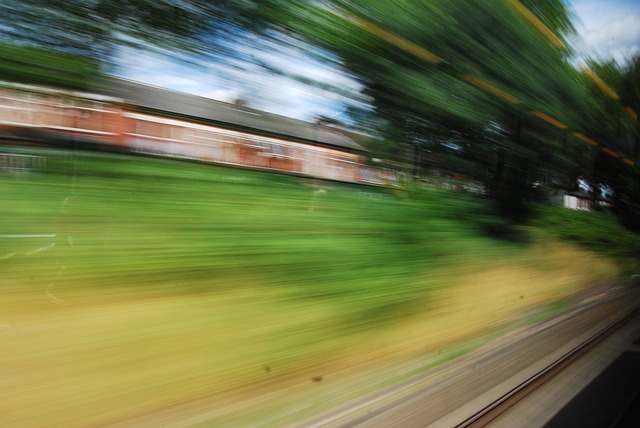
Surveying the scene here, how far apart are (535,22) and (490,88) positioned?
101cm

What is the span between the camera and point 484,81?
3.93m

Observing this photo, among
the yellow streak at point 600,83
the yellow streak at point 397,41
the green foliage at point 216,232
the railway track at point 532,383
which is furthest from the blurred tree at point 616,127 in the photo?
the green foliage at point 216,232

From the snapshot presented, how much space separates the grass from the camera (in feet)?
5.65

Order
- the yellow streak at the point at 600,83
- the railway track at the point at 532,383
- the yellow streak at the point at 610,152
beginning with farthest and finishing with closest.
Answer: the yellow streak at the point at 610,152 → the yellow streak at the point at 600,83 → the railway track at the point at 532,383

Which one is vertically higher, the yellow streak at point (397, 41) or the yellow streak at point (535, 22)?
the yellow streak at point (535, 22)

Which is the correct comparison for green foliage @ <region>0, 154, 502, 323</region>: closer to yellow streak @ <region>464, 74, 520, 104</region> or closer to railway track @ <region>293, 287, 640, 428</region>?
railway track @ <region>293, 287, 640, 428</region>

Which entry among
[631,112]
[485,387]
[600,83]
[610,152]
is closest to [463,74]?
[485,387]

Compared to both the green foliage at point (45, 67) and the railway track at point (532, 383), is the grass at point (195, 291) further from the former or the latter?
the railway track at point (532, 383)

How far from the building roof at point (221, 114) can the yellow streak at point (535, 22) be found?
232cm

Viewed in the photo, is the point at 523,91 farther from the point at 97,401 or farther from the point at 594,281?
the point at 97,401

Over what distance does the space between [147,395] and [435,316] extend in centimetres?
249

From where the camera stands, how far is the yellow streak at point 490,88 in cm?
381

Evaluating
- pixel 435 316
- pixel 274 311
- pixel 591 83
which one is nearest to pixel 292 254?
pixel 274 311

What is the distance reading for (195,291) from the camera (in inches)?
85.1
